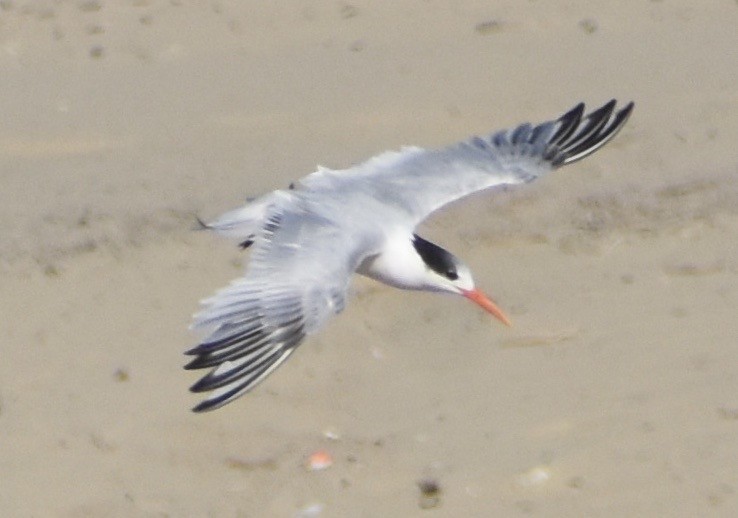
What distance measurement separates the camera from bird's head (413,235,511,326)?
18.2 ft

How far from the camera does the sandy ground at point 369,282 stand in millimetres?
5656

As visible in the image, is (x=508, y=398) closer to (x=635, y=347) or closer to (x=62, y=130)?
(x=635, y=347)

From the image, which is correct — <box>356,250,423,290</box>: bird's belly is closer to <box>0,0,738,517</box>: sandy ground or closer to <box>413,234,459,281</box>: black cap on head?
<box>413,234,459,281</box>: black cap on head

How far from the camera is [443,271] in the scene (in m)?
5.62

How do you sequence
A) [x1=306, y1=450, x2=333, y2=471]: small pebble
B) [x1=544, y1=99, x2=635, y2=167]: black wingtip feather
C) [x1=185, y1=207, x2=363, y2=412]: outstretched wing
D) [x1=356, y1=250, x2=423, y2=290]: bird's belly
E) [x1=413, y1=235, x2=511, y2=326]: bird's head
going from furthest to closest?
[x1=544, y1=99, x2=635, y2=167]: black wingtip feather
[x1=306, y1=450, x2=333, y2=471]: small pebble
[x1=413, y1=235, x2=511, y2=326]: bird's head
[x1=356, y1=250, x2=423, y2=290]: bird's belly
[x1=185, y1=207, x2=363, y2=412]: outstretched wing

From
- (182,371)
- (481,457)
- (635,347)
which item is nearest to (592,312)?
(635,347)

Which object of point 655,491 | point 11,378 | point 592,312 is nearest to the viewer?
point 655,491

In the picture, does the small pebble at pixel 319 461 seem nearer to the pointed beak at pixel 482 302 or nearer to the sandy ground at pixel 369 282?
the sandy ground at pixel 369 282

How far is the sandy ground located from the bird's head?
1.41 feet

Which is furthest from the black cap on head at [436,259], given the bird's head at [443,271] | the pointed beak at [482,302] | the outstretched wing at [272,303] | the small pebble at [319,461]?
the small pebble at [319,461]

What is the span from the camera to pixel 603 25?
8227 millimetres

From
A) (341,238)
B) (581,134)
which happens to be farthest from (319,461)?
(581,134)

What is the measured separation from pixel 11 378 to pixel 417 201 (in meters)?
1.32

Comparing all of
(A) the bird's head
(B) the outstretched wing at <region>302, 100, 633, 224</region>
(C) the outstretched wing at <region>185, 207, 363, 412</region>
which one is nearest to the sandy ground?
(A) the bird's head
